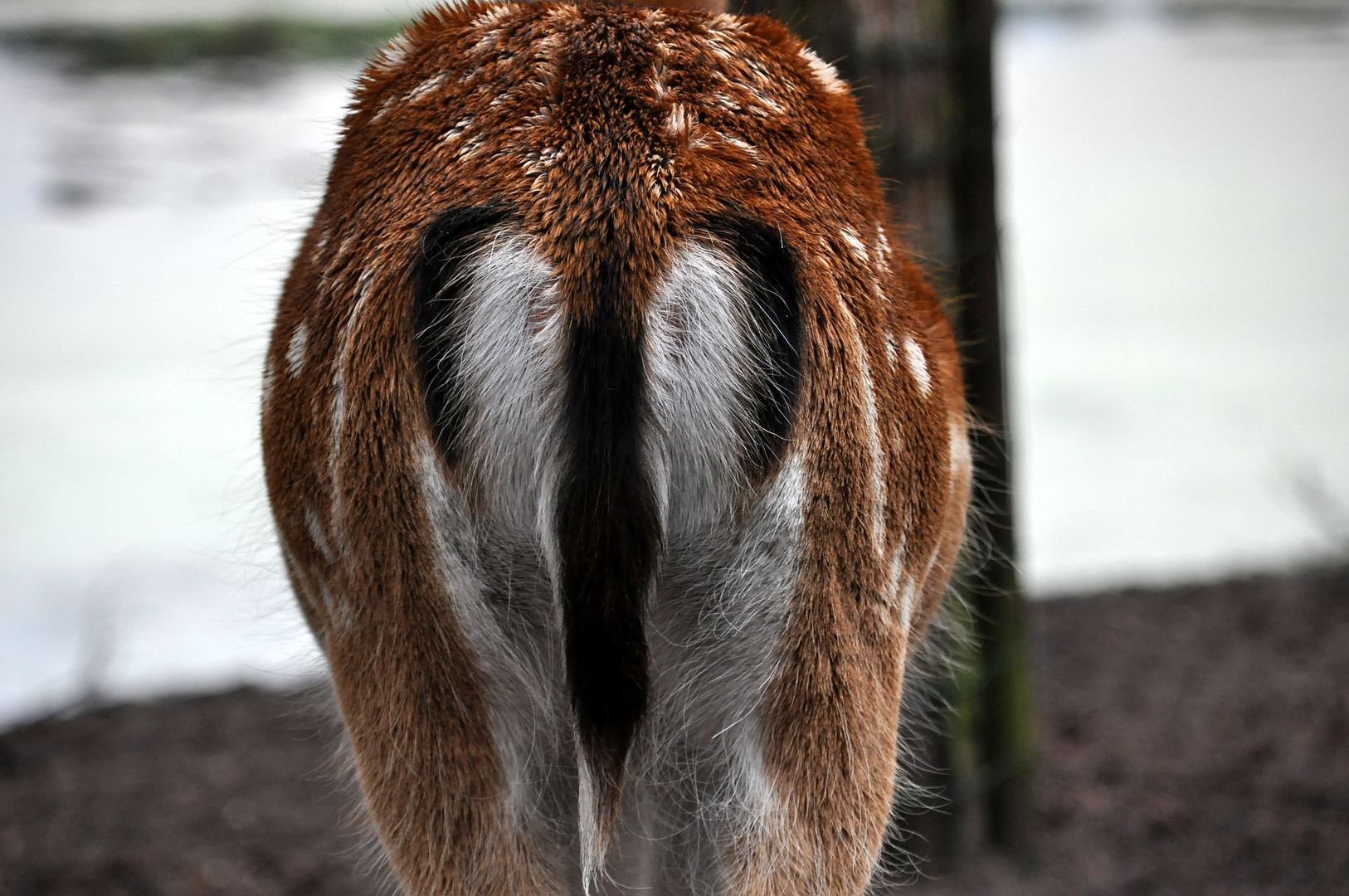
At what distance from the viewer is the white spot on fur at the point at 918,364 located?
1307 millimetres

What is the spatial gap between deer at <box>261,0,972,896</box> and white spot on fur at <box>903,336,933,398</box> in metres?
0.02

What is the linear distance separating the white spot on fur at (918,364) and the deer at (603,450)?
2 centimetres

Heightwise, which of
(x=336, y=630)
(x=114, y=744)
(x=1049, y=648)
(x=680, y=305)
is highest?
(x=680, y=305)

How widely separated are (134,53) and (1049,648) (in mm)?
7898

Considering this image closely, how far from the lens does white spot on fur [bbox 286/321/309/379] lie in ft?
4.18

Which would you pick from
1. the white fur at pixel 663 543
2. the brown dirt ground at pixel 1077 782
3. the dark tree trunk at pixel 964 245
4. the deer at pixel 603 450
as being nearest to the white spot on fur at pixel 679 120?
the deer at pixel 603 450

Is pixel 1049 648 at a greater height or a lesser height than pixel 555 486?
lesser

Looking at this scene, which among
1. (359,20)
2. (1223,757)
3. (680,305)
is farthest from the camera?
(359,20)

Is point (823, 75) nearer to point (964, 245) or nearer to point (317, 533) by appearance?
point (317, 533)

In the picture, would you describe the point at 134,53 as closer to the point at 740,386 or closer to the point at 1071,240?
the point at 1071,240

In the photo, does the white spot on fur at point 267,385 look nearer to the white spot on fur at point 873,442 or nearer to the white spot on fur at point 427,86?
the white spot on fur at point 427,86

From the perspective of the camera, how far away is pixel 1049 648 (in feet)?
13.4

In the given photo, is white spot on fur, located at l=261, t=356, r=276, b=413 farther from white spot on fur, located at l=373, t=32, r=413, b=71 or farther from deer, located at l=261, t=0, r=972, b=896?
white spot on fur, located at l=373, t=32, r=413, b=71

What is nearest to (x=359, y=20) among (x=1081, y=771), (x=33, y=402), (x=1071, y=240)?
(x=33, y=402)
